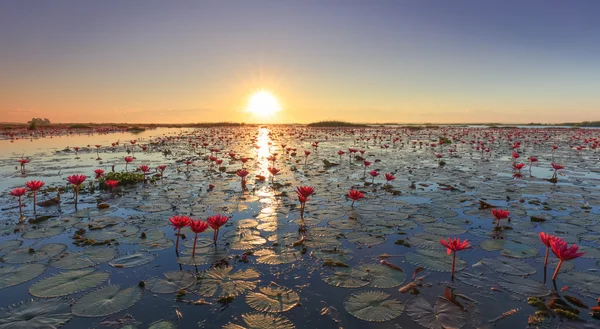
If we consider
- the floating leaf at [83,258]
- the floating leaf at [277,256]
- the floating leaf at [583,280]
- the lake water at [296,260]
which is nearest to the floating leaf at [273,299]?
the lake water at [296,260]

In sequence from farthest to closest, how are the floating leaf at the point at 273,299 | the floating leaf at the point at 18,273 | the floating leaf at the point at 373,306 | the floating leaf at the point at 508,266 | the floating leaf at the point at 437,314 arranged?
the floating leaf at the point at 508,266
the floating leaf at the point at 18,273
the floating leaf at the point at 273,299
the floating leaf at the point at 373,306
the floating leaf at the point at 437,314

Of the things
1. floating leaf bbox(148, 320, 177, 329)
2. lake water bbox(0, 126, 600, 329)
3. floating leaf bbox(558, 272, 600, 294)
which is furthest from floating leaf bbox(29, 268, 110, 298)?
floating leaf bbox(558, 272, 600, 294)

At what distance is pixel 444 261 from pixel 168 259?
4.67m

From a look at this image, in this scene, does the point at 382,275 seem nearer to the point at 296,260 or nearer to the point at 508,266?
the point at 296,260

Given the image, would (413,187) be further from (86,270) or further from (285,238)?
(86,270)

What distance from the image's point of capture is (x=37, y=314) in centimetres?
352

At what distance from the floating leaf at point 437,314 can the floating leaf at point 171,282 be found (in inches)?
119

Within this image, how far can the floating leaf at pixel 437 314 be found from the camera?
3410 millimetres

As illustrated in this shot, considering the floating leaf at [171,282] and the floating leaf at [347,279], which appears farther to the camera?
the floating leaf at [347,279]

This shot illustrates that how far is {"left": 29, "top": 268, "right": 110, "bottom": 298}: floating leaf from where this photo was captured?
399cm

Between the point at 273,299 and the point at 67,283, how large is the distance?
297cm

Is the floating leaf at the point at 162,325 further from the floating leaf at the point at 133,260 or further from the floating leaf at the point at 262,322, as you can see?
the floating leaf at the point at 133,260

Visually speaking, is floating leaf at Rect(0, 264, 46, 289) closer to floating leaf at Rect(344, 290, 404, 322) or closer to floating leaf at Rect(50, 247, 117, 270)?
floating leaf at Rect(50, 247, 117, 270)

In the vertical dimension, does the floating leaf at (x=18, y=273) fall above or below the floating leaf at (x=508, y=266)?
below
